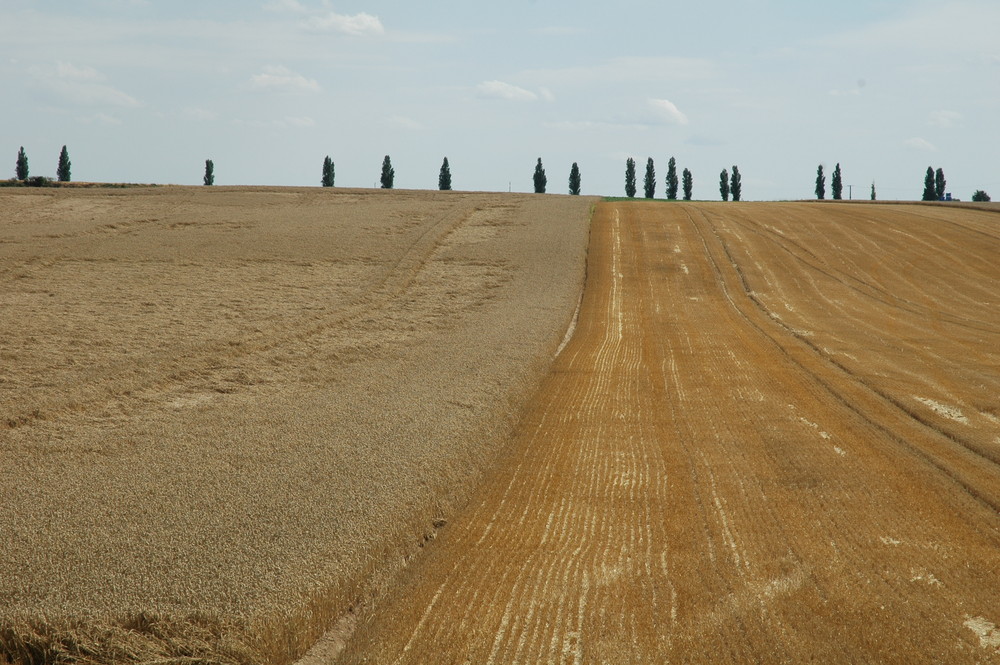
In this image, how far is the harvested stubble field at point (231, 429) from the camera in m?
4.93

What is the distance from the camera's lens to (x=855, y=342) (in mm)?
15719

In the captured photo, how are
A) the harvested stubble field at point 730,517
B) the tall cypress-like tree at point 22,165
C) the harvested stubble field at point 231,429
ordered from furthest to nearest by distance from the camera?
1. the tall cypress-like tree at point 22,165
2. the harvested stubble field at point 231,429
3. the harvested stubble field at point 730,517

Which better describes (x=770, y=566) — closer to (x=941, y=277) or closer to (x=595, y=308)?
(x=595, y=308)

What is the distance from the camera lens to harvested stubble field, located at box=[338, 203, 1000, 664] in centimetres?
479

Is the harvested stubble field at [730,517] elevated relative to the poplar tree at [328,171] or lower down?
lower down

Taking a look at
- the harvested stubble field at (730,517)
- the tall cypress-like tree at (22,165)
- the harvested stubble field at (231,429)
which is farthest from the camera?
the tall cypress-like tree at (22,165)

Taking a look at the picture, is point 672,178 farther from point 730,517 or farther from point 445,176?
point 730,517

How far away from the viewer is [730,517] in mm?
6656

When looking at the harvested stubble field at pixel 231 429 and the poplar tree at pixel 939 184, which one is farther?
the poplar tree at pixel 939 184

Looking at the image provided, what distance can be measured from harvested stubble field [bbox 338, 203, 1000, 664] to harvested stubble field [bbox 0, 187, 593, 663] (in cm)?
61

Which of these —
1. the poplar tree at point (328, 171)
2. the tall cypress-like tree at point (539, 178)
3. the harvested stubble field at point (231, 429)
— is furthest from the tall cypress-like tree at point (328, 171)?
the harvested stubble field at point (231, 429)

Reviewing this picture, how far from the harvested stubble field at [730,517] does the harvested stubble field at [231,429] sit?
24.0 inches

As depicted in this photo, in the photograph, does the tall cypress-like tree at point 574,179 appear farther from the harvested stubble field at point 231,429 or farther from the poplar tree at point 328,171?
the harvested stubble field at point 231,429

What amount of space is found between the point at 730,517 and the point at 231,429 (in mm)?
5273
